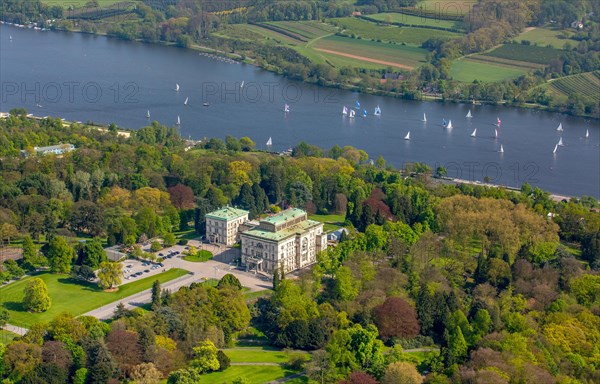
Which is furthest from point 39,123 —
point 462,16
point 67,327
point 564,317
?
point 462,16

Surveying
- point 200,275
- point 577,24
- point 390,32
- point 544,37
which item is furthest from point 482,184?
point 577,24

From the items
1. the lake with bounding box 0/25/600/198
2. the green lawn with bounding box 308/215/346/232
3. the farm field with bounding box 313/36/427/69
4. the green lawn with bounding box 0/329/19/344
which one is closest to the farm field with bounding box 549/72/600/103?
the lake with bounding box 0/25/600/198

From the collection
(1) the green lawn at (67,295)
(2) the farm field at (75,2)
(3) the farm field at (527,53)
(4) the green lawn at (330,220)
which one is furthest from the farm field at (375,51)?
(1) the green lawn at (67,295)

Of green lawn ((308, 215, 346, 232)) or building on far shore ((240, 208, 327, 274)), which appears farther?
green lawn ((308, 215, 346, 232))

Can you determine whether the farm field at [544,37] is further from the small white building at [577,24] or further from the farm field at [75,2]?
Answer: the farm field at [75,2]

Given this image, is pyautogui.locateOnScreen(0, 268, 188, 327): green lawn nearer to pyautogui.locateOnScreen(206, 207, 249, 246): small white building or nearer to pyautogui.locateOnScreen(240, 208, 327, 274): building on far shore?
pyautogui.locateOnScreen(240, 208, 327, 274): building on far shore
